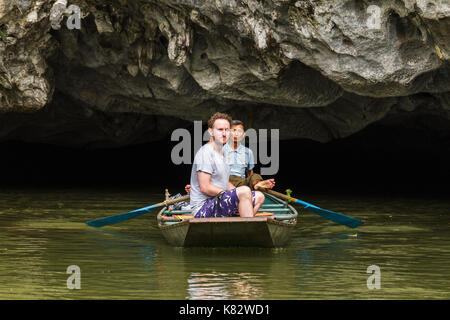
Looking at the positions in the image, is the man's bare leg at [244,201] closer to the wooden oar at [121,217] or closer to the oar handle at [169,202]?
the oar handle at [169,202]

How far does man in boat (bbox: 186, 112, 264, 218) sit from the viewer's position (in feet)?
24.5

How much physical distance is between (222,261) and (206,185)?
818 mm

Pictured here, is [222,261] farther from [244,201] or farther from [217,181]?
[217,181]

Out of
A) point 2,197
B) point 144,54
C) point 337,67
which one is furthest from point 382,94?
point 2,197

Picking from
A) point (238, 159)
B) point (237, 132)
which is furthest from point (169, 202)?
point (237, 132)

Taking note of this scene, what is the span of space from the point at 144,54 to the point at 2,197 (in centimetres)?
415

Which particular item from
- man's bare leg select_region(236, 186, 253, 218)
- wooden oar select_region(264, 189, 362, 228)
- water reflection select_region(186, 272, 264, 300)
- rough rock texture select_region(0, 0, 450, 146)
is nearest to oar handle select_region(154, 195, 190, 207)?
wooden oar select_region(264, 189, 362, 228)

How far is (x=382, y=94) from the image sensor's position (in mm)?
10539

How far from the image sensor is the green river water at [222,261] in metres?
5.82

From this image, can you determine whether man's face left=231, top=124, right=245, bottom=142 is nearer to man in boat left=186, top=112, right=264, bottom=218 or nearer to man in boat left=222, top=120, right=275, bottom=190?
man in boat left=222, top=120, right=275, bottom=190
